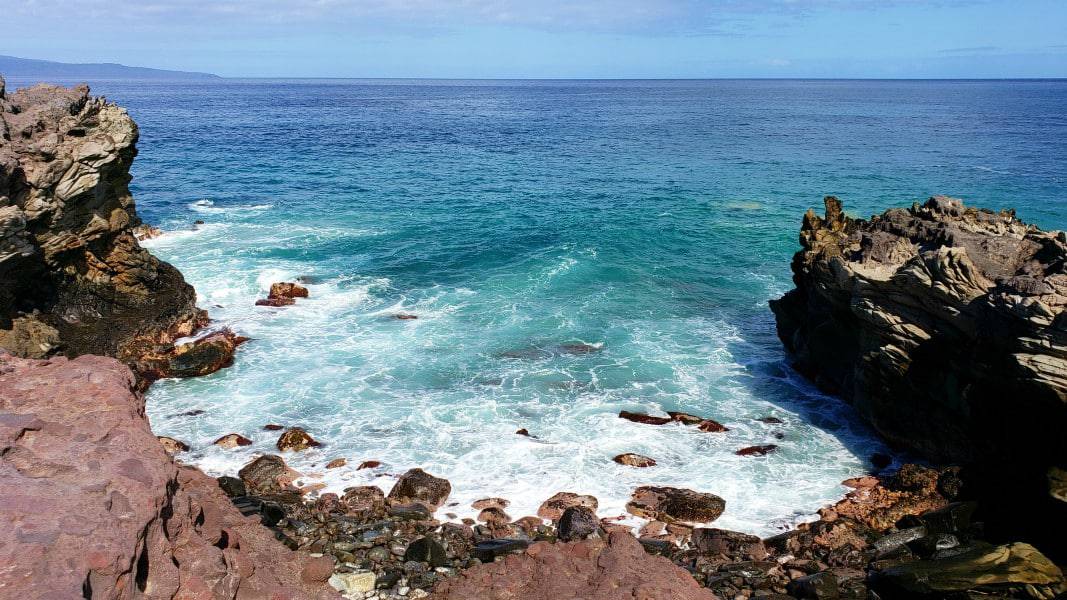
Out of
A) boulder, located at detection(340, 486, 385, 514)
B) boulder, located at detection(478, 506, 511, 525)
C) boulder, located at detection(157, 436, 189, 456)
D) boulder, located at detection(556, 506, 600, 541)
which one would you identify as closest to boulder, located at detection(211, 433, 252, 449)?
boulder, located at detection(157, 436, 189, 456)

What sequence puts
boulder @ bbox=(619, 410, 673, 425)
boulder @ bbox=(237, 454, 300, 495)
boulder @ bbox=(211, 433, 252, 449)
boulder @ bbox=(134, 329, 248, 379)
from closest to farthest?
boulder @ bbox=(237, 454, 300, 495) → boulder @ bbox=(211, 433, 252, 449) → boulder @ bbox=(619, 410, 673, 425) → boulder @ bbox=(134, 329, 248, 379)

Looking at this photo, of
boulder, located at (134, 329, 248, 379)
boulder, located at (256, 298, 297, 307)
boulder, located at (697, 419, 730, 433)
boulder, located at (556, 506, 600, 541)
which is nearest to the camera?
boulder, located at (556, 506, 600, 541)

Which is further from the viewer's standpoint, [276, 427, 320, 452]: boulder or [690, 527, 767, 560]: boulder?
[276, 427, 320, 452]: boulder

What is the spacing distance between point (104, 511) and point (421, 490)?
10992mm

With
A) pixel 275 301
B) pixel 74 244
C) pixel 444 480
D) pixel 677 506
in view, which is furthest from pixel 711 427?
pixel 74 244

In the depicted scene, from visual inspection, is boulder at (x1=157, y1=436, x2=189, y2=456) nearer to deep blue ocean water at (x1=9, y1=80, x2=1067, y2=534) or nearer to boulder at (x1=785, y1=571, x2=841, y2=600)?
deep blue ocean water at (x1=9, y1=80, x2=1067, y2=534)

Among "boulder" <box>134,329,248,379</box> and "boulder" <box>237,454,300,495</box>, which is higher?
"boulder" <box>134,329,248,379</box>

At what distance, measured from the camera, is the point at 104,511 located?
8000 mm

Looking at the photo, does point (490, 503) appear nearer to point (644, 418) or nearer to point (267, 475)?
point (267, 475)

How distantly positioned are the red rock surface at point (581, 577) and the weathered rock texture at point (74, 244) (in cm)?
1724

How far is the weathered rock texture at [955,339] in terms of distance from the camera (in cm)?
1614

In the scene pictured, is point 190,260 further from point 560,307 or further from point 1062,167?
point 1062,167

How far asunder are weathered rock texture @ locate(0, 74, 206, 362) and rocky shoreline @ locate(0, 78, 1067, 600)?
0.09 metres

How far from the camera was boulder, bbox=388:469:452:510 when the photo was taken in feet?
60.2
